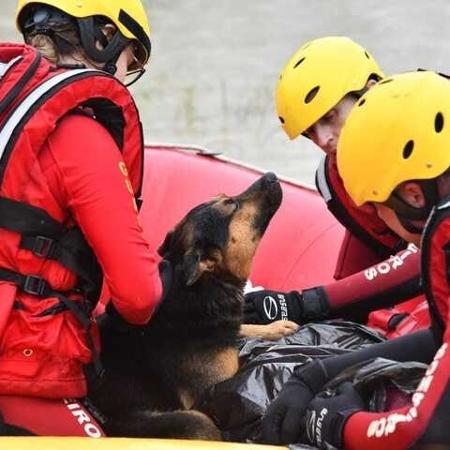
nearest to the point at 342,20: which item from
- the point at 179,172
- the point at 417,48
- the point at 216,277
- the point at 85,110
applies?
the point at 417,48

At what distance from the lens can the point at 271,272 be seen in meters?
4.65

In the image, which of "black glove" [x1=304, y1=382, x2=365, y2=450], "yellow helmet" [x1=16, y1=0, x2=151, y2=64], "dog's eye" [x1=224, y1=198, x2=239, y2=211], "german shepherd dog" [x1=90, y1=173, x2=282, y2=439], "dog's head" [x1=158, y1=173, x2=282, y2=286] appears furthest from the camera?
"dog's eye" [x1=224, y1=198, x2=239, y2=211]

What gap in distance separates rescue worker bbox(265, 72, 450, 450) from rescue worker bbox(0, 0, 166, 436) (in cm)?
48

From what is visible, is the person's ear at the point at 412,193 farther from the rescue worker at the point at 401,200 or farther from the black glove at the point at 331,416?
the black glove at the point at 331,416

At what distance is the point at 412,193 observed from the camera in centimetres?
Answer: 242

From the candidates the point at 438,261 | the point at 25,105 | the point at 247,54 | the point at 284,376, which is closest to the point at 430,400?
the point at 438,261

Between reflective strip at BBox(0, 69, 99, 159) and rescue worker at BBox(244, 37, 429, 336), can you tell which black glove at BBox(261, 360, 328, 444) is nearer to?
reflective strip at BBox(0, 69, 99, 159)

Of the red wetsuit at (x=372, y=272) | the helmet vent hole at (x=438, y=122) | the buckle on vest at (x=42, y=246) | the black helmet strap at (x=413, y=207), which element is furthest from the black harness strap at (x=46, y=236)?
the red wetsuit at (x=372, y=272)

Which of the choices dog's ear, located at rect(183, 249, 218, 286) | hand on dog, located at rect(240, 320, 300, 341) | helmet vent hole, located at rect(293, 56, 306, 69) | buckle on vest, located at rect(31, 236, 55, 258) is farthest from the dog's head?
buckle on vest, located at rect(31, 236, 55, 258)

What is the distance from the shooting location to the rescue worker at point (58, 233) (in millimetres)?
2553

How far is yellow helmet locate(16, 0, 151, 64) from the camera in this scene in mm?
2830

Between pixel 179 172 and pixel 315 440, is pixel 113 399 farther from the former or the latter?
pixel 179 172

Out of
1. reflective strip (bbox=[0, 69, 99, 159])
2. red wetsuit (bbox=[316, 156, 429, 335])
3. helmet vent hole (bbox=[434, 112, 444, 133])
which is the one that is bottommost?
red wetsuit (bbox=[316, 156, 429, 335])

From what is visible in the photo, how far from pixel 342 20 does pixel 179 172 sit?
5579 mm
